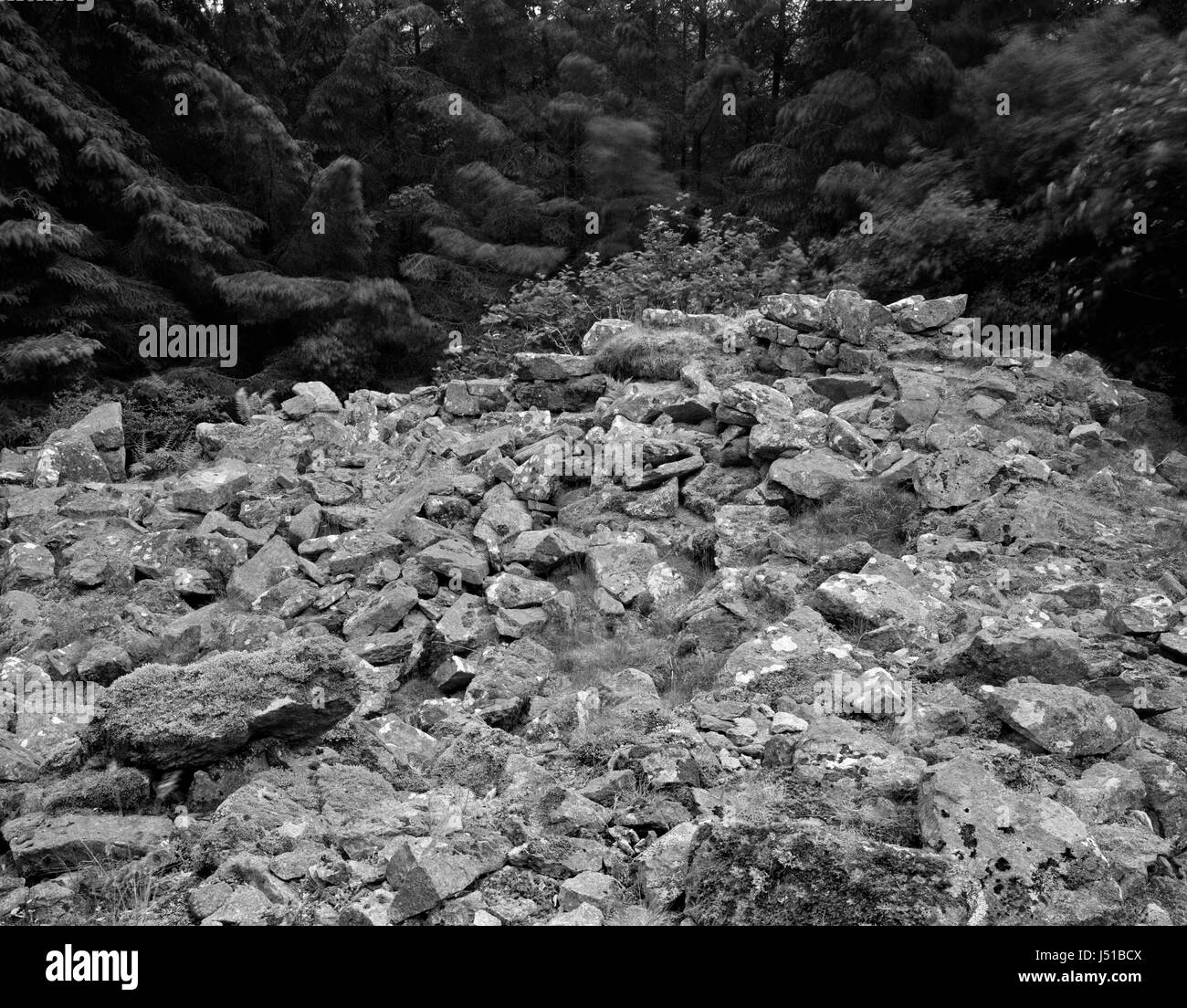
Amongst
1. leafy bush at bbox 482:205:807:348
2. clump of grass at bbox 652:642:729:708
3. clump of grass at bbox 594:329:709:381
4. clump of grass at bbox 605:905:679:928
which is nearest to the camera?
clump of grass at bbox 605:905:679:928

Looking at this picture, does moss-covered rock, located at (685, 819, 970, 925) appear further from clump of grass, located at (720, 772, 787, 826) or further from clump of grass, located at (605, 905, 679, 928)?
clump of grass, located at (720, 772, 787, 826)

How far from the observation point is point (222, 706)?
14.2 feet

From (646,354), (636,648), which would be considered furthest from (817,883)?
(646,354)

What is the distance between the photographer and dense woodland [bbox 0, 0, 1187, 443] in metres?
9.46

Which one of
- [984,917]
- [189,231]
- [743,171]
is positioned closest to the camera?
[984,917]

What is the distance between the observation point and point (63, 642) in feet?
22.9

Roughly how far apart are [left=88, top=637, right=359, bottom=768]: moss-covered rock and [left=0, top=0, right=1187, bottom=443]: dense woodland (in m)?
7.40

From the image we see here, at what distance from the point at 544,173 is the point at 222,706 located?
15.1 metres

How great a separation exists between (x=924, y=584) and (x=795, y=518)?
133 cm

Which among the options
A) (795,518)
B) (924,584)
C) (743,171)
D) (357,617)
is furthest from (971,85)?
(357,617)

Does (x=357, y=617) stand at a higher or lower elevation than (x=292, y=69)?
lower

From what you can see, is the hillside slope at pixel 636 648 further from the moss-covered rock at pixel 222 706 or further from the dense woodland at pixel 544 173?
the dense woodland at pixel 544 173

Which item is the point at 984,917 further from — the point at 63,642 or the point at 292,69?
the point at 292,69

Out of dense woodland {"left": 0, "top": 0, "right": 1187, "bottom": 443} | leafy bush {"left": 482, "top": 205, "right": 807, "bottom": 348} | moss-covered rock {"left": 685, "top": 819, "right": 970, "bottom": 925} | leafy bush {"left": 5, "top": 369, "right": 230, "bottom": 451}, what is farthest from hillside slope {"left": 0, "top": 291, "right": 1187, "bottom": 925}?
leafy bush {"left": 5, "top": 369, "right": 230, "bottom": 451}
